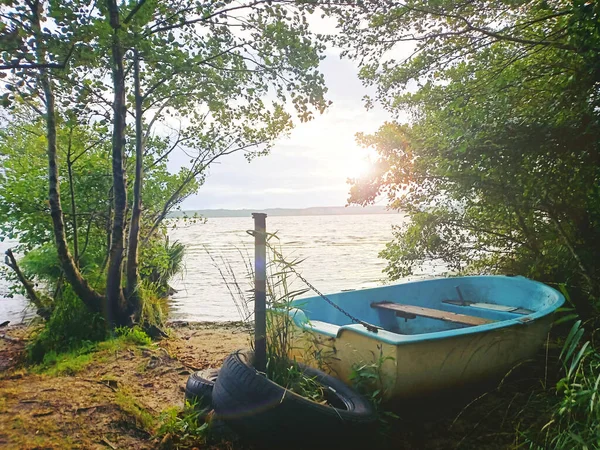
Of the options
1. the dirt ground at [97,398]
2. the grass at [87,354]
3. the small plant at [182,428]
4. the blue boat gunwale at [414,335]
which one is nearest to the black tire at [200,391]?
the small plant at [182,428]

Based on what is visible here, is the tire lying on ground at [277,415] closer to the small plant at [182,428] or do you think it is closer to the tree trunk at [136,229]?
the small plant at [182,428]

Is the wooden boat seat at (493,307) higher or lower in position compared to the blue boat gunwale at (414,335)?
lower

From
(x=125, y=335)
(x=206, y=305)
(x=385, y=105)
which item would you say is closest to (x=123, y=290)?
(x=125, y=335)

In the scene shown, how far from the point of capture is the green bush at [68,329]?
5.38m

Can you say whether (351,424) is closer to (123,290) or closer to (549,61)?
(123,290)

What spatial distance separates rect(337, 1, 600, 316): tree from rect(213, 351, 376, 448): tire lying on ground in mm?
3833

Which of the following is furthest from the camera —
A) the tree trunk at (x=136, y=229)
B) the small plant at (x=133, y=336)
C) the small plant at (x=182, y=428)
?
the tree trunk at (x=136, y=229)

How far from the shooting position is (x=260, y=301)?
324 cm

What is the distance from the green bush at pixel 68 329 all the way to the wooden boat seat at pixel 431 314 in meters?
3.93

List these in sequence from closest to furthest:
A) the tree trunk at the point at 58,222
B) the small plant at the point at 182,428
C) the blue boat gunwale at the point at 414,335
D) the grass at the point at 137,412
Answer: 1. the small plant at the point at 182,428
2. the grass at the point at 137,412
3. the blue boat gunwale at the point at 414,335
4. the tree trunk at the point at 58,222

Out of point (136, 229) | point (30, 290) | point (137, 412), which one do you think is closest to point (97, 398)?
point (137, 412)

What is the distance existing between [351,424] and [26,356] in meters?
4.87

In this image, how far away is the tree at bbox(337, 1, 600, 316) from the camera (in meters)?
5.02

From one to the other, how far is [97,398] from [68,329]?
2.69 metres
